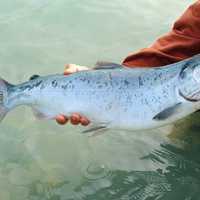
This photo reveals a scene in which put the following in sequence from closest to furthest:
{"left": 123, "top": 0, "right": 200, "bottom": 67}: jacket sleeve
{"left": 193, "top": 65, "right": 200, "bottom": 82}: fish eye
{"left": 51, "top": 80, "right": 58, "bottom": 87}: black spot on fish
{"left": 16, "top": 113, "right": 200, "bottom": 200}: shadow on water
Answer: {"left": 193, "top": 65, "right": 200, "bottom": 82}: fish eye, {"left": 51, "top": 80, "right": 58, "bottom": 87}: black spot on fish, {"left": 16, "top": 113, "right": 200, "bottom": 200}: shadow on water, {"left": 123, "top": 0, "right": 200, "bottom": 67}: jacket sleeve

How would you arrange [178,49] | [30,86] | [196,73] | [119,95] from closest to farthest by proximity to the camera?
[196,73], [119,95], [30,86], [178,49]

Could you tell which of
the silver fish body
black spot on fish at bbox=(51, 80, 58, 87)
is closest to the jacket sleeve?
the silver fish body

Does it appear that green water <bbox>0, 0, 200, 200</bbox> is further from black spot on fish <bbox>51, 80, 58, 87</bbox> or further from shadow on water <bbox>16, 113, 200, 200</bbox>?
black spot on fish <bbox>51, 80, 58, 87</bbox>

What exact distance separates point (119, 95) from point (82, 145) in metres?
1.06

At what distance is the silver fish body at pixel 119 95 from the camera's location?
9.36 feet

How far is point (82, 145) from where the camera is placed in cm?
396

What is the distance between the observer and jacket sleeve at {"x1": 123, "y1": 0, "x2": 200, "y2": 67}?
3.69 meters

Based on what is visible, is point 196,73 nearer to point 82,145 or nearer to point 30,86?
point 30,86

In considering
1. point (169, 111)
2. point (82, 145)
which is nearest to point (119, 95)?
point (169, 111)

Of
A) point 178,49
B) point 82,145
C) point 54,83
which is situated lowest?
point 54,83

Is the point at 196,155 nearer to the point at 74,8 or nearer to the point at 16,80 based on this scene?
the point at 16,80

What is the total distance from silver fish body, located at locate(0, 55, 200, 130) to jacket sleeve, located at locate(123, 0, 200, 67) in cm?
69

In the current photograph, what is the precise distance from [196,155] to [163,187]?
1.49 feet

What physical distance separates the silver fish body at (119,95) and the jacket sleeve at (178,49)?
0.69 m
